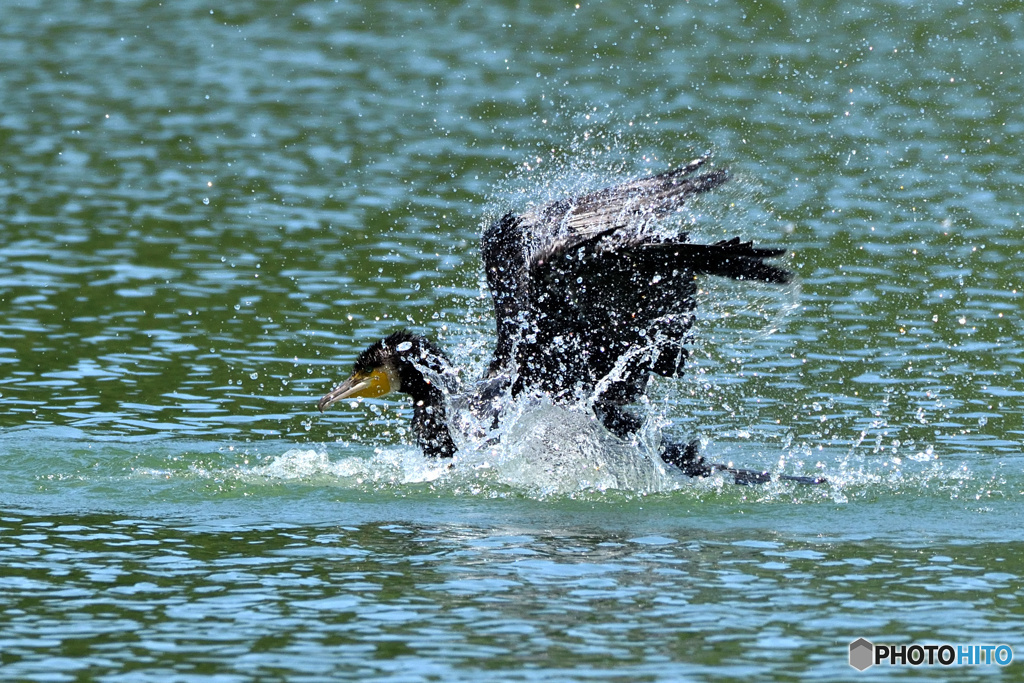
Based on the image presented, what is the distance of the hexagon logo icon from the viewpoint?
21.7 ft

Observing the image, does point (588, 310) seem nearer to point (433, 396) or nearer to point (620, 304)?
point (620, 304)

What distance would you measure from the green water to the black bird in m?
0.30

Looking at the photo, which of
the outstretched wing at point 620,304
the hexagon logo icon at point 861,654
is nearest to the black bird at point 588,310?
the outstretched wing at point 620,304

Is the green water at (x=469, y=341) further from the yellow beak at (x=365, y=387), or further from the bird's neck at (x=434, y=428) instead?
the yellow beak at (x=365, y=387)

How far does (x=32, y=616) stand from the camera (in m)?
7.30

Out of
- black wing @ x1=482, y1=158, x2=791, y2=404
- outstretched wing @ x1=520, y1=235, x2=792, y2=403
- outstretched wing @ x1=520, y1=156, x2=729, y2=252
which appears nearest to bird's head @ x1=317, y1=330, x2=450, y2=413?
black wing @ x1=482, y1=158, x2=791, y2=404

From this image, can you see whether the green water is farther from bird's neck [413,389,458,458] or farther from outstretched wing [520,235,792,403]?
outstretched wing [520,235,792,403]

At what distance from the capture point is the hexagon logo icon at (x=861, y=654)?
21.7 feet

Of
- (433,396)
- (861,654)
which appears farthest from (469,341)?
(861,654)

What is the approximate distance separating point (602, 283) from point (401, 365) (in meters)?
1.34

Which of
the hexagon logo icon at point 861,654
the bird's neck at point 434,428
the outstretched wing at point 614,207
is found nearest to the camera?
the hexagon logo icon at point 861,654

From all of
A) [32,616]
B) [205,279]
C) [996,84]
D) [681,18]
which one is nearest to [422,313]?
[205,279]

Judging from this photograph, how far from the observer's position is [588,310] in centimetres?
941

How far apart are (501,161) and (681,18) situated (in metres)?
7.97
